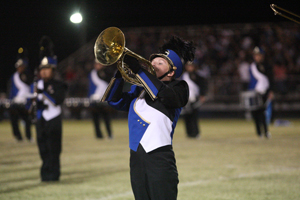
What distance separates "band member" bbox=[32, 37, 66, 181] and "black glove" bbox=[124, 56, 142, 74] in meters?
3.00

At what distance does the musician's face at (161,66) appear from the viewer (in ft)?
10.5

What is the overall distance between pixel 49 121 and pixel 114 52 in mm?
2943

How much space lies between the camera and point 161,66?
3.21m

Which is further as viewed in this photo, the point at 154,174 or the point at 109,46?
the point at 109,46

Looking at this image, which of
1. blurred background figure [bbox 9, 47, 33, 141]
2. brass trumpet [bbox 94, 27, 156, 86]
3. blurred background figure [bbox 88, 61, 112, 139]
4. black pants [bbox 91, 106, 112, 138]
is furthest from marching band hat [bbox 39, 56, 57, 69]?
black pants [bbox 91, 106, 112, 138]

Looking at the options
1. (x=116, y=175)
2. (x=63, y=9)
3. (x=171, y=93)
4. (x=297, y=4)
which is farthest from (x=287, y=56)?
(x=171, y=93)

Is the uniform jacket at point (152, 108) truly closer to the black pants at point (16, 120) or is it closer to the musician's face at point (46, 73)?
the musician's face at point (46, 73)

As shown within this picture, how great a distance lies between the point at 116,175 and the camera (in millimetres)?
6113

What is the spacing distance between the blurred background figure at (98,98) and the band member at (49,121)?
5.26 meters

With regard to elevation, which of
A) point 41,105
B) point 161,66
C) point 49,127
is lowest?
point 49,127

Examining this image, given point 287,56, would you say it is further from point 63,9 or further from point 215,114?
point 63,9

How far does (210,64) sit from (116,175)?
47.7 feet

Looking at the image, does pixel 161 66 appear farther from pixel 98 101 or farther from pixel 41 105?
pixel 98 101

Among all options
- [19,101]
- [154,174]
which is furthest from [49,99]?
[19,101]
